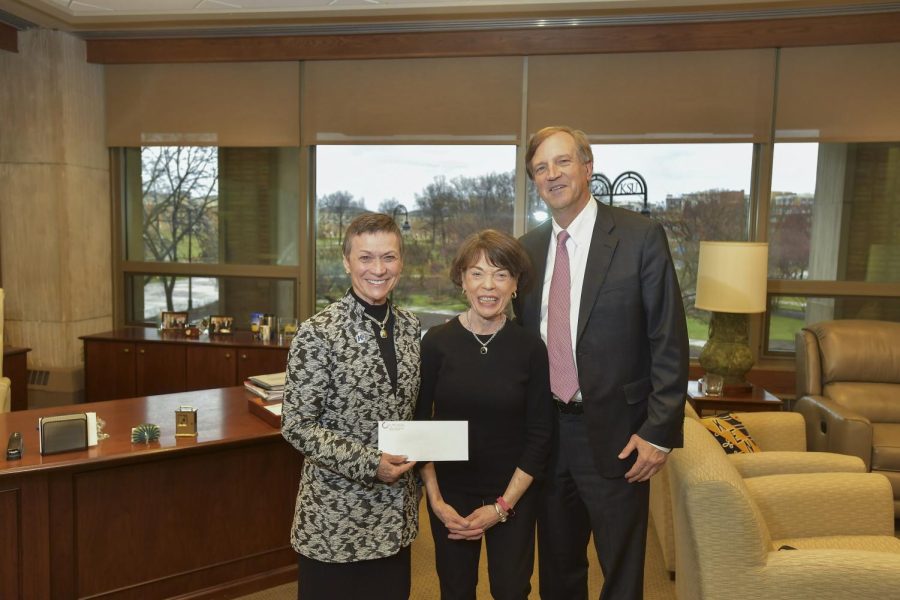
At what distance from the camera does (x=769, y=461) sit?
2.91m

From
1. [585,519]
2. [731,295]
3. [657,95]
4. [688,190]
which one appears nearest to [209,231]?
[657,95]

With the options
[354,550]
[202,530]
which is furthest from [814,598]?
[202,530]

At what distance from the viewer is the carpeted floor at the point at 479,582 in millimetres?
2992

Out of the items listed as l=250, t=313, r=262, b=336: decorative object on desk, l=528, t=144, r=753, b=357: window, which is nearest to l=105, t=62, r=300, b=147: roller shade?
l=250, t=313, r=262, b=336: decorative object on desk

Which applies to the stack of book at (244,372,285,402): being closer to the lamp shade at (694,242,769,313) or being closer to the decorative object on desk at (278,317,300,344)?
the decorative object on desk at (278,317,300,344)

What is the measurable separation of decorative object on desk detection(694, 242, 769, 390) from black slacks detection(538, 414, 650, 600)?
7.54ft

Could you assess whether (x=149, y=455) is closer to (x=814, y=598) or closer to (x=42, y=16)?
(x=814, y=598)

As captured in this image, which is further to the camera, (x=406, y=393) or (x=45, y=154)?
(x=45, y=154)

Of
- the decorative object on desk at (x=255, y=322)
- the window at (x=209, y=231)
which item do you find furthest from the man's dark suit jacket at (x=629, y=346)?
the window at (x=209, y=231)

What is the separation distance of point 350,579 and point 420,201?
3.81 metres

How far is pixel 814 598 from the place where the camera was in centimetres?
207

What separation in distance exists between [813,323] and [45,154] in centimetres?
553

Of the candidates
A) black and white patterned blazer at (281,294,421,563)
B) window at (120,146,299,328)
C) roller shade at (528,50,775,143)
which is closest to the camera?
black and white patterned blazer at (281,294,421,563)

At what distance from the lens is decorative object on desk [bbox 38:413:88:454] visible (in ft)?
7.96
